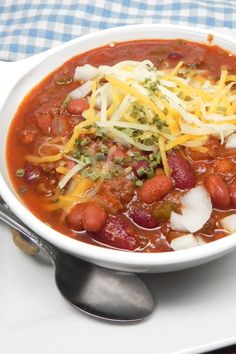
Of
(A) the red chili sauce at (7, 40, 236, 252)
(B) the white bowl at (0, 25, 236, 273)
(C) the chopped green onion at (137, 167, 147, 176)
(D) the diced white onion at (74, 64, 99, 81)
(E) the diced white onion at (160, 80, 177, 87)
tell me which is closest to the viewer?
(B) the white bowl at (0, 25, 236, 273)

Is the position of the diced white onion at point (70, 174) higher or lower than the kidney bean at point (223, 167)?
lower

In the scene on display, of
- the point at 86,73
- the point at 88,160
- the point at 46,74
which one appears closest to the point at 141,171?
the point at 88,160

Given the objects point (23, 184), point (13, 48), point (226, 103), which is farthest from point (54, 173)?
point (13, 48)

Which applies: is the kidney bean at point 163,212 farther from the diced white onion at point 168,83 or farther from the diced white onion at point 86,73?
the diced white onion at point 86,73

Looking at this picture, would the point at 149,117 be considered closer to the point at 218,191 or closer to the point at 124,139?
the point at 124,139

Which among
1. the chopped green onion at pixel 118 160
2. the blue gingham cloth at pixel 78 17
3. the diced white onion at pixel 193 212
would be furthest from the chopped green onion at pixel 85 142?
the blue gingham cloth at pixel 78 17

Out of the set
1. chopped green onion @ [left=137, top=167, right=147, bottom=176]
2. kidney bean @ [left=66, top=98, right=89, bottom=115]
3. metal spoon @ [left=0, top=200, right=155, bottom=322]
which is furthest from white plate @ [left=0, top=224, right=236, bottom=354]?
kidney bean @ [left=66, top=98, right=89, bottom=115]

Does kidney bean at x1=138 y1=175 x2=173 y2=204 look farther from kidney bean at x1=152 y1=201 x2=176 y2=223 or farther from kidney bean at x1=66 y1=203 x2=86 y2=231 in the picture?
kidney bean at x1=66 y1=203 x2=86 y2=231
